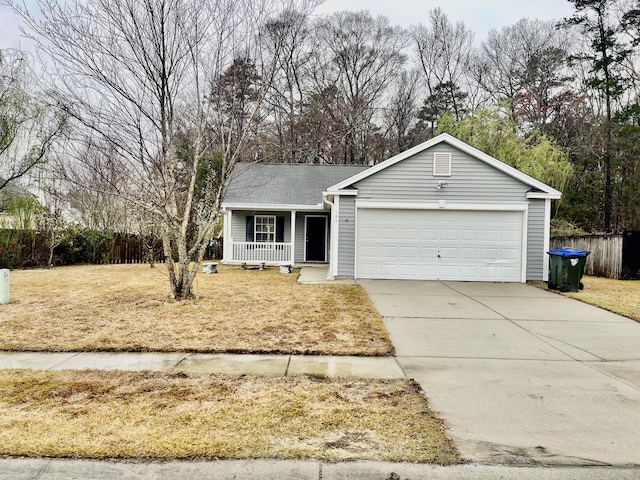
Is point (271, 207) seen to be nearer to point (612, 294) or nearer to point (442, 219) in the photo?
point (442, 219)

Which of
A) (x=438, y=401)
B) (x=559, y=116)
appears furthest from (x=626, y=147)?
(x=438, y=401)

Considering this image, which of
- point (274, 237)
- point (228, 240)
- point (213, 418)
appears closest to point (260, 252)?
point (274, 237)

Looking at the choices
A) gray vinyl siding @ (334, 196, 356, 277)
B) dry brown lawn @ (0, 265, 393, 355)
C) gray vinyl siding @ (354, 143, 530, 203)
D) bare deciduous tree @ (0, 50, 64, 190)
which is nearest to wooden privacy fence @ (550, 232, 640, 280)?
gray vinyl siding @ (354, 143, 530, 203)

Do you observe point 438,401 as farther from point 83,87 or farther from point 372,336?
point 83,87

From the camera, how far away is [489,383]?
15.6 feet

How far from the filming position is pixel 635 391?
15.0 ft

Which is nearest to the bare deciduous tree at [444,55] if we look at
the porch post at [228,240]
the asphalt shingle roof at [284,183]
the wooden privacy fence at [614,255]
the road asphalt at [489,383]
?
the asphalt shingle roof at [284,183]

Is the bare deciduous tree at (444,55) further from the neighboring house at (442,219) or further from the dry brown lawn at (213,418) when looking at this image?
the dry brown lawn at (213,418)

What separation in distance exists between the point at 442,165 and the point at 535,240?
3418mm

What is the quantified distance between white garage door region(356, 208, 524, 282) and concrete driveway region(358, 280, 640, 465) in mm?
3329

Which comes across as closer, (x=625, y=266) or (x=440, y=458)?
(x=440, y=458)

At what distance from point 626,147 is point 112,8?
2335 centimetres

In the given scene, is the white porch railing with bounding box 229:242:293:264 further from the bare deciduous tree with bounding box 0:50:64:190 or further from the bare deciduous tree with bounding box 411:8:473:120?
the bare deciduous tree with bounding box 411:8:473:120

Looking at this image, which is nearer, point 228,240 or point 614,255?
point 614,255
